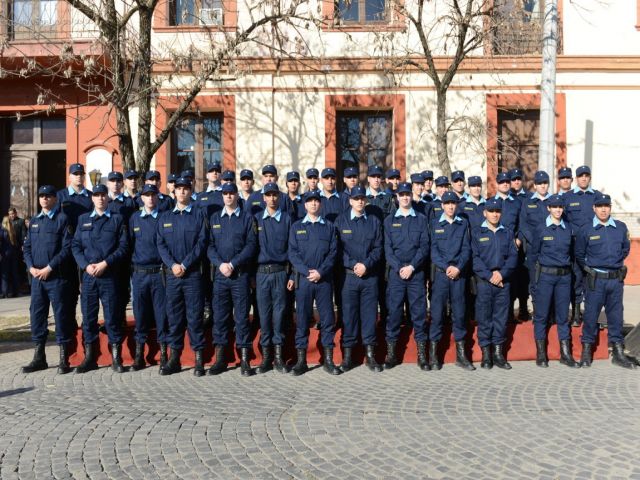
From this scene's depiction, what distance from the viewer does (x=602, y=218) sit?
7102 mm

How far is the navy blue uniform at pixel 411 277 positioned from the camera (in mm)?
6984

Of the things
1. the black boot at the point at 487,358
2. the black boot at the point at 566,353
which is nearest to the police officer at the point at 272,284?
the black boot at the point at 487,358

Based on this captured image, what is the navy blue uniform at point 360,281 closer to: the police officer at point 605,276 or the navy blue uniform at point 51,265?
the police officer at point 605,276

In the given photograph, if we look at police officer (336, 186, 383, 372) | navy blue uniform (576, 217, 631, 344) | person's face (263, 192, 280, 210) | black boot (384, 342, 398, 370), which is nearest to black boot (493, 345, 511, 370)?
navy blue uniform (576, 217, 631, 344)

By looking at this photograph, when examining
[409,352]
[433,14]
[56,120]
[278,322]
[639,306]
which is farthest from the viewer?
[56,120]

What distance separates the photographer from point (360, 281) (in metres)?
6.89

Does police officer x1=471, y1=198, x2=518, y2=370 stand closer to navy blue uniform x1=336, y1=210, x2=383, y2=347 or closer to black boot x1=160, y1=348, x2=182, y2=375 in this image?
navy blue uniform x1=336, y1=210, x2=383, y2=347

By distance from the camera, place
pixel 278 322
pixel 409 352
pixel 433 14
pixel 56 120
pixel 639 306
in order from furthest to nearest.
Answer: pixel 56 120 < pixel 433 14 < pixel 639 306 < pixel 409 352 < pixel 278 322

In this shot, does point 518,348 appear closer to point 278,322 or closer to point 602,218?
point 602,218

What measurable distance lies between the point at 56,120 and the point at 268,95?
18.9ft

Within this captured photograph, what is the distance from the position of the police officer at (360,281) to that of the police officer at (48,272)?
3.33m

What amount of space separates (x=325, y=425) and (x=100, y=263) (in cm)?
343

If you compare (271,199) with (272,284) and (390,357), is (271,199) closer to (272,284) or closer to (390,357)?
(272,284)

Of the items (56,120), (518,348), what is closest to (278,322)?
(518,348)
